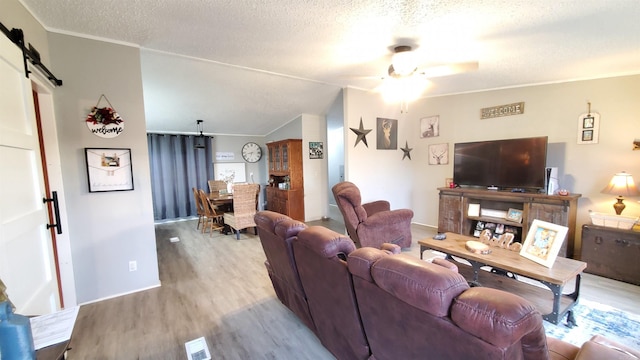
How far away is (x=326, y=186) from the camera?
612 cm

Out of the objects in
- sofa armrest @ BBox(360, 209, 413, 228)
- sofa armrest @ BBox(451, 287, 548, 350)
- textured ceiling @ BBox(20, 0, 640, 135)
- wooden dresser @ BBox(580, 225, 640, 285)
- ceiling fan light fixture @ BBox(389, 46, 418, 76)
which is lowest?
wooden dresser @ BBox(580, 225, 640, 285)

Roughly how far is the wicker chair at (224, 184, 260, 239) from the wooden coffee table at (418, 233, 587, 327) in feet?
10.3

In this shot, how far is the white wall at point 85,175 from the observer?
244 cm

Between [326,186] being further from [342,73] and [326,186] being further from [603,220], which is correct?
[603,220]

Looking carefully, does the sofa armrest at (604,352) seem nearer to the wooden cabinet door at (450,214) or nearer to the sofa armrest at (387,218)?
the sofa armrest at (387,218)

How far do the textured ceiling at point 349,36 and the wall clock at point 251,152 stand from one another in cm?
323

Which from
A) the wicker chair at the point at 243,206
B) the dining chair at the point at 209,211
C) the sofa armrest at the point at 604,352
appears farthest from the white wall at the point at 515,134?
the sofa armrest at the point at 604,352

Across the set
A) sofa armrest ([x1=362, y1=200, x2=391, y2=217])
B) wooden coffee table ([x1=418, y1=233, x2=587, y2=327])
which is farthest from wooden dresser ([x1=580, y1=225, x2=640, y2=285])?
sofa armrest ([x1=362, y1=200, x2=391, y2=217])

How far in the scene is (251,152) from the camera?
738cm

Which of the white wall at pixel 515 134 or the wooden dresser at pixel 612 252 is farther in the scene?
the white wall at pixel 515 134

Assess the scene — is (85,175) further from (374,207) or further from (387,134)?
(387,134)

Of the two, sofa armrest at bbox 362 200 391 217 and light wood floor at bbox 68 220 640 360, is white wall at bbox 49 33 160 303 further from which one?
sofa armrest at bbox 362 200 391 217

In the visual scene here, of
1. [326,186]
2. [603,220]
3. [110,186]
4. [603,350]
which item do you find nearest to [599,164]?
[603,220]

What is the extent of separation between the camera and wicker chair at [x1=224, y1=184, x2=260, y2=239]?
15.1 ft
